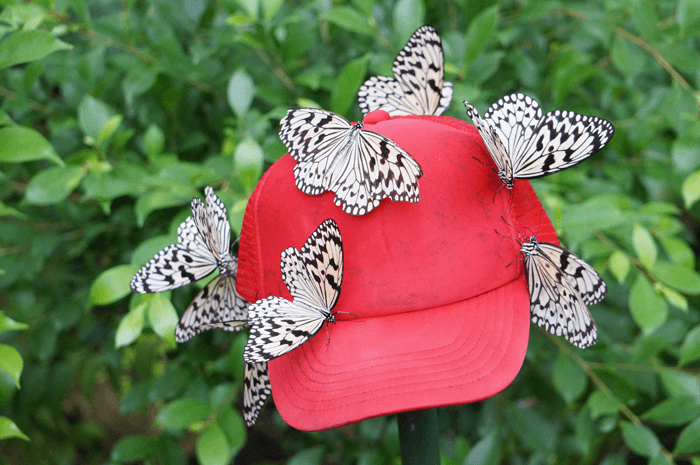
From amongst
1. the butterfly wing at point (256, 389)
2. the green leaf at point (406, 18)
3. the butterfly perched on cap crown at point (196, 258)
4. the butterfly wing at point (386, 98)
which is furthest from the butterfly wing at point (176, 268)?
the green leaf at point (406, 18)

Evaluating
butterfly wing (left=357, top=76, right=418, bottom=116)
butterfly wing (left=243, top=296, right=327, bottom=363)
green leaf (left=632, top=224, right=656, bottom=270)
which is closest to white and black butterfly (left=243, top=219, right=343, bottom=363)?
butterfly wing (left=243, top=296, right=327, bottom=363)

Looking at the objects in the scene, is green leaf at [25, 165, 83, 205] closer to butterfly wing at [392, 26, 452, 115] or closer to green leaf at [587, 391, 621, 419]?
butterfly wing at [392, 26, 452, 115]

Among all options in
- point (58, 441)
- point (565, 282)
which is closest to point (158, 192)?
point (565, 282)

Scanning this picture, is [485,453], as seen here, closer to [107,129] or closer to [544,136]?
[544,136]

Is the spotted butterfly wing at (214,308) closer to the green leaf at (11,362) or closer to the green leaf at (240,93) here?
the green leaf at (11,362)

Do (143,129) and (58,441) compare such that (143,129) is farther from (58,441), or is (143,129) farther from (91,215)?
(58,441)

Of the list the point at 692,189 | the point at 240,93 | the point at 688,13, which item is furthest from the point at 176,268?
the point at 688,13

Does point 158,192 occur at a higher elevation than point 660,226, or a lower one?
higher
